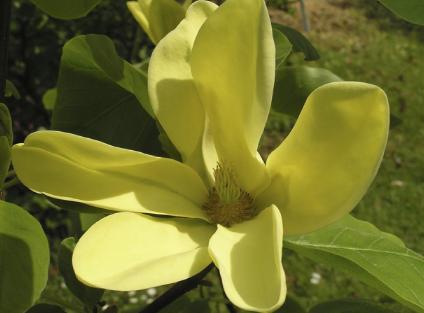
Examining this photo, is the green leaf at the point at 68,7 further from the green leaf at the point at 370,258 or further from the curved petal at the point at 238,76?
the green leaf at the point at 370,258

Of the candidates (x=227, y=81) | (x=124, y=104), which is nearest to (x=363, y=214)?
(x=124, y=104)

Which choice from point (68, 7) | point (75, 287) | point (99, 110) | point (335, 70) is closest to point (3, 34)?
point (68, 7)

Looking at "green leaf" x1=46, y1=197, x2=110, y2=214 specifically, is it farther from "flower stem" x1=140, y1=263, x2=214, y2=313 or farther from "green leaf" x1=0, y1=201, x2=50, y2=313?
"flower stem" x1=140, y1=263, x2=214, y2=313

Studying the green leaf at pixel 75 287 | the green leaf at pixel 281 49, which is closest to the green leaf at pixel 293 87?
the green leaf at pixel 281 49

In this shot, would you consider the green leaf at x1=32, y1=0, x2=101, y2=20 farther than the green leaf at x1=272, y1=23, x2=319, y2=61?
No

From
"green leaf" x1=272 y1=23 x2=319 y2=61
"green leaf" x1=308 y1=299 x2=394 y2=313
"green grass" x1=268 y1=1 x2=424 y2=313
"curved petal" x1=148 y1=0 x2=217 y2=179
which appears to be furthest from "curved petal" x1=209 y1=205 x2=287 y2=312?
"green grass" x1=268 y1=1 x2=424 y2=313

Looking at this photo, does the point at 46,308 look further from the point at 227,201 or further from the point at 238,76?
the point at 238,76
